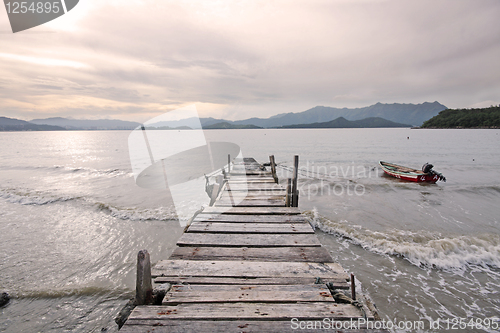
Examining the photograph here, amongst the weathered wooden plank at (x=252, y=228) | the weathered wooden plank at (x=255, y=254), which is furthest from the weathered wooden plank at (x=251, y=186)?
the weathered wooden plank at (x=255, y=254)

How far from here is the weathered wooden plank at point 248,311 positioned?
9.18ft

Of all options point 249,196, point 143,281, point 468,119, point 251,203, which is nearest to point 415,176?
point 249,196

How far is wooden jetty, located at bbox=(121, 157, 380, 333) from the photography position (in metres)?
2.74

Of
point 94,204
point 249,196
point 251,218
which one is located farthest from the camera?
point 94,204

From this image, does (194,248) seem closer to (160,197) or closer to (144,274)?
(144,274)

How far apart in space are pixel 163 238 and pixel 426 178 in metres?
20.9

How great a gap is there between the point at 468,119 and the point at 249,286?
671 feet

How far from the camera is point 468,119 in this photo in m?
144

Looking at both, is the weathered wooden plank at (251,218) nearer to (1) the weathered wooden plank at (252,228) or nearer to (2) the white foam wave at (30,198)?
(1) the weathered wooden plank at (252,228)

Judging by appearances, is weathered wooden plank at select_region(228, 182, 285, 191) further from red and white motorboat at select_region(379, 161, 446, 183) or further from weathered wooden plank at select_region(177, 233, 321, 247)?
red and white motorboat at select_region(379, 161, 446, 183)

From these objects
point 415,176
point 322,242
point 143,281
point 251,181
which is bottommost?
point 322,242

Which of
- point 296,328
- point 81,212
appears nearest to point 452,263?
point 296,328

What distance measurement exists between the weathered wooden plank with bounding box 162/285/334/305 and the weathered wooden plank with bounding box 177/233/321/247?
57.9 inches

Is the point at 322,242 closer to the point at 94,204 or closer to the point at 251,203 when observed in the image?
the point at 251,203
